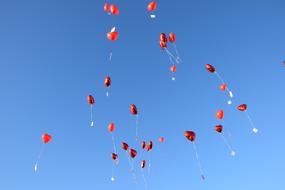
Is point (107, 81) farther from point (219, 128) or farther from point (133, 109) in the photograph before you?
point (219, 128)

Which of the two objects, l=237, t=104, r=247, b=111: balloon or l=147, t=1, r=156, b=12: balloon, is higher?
l=147, t=1, r=156, b=12: balloon

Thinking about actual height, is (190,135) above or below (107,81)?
below

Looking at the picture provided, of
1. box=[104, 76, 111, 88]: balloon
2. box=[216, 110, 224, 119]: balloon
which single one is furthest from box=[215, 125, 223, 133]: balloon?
box=[104, 76, 111, 88]: balloon

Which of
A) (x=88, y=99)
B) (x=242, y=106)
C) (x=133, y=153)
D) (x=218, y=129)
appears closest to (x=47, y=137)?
(x=88, y=99)

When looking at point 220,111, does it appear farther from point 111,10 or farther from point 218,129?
point 111,10

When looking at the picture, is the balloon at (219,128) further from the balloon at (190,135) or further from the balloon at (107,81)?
the balloon at (107,81)

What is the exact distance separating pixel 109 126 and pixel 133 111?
59.2 inches

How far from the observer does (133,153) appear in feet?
59.9

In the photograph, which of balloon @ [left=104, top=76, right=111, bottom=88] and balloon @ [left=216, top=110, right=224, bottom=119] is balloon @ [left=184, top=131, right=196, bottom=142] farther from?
balloon @ [left=104, top=76, right=111, bottom=88]

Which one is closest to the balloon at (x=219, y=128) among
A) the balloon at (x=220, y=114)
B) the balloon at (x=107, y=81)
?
the balloon at (x=220, y=114)

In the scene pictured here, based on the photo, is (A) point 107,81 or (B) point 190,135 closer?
(A) point 107,81

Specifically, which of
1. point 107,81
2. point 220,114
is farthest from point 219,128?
point 107,81

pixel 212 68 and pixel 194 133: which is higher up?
pixel 212 68

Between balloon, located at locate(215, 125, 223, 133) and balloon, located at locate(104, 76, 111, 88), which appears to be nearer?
balloon, located at locate(104, 76, 111, 88)
